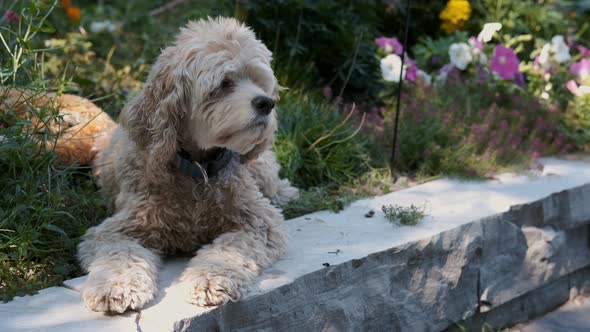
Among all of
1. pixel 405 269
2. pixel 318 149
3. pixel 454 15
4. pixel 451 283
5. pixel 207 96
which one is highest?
pixel 454 15

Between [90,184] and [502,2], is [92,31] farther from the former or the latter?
[502,2]

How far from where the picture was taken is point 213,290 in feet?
10.7

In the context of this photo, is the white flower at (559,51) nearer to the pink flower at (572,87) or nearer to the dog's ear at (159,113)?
the pink flower at (572,87)

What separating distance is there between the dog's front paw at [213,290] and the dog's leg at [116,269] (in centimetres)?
19

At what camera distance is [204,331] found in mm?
3248

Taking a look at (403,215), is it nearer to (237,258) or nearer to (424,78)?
(237,258)

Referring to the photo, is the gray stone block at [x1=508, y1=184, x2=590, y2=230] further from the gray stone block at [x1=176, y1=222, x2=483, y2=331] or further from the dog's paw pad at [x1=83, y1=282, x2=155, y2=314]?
the dog's paw pad at [x1=83, y1=282, x2=155, y2=314]

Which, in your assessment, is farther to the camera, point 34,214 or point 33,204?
point 33,204

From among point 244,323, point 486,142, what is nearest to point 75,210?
point 244,323

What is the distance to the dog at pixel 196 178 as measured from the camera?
11.2 ft

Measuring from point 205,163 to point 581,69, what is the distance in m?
4.42

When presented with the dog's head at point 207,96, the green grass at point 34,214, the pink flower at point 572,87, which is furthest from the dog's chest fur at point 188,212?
the pink flower at point 572,87

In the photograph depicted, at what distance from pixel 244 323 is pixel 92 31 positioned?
16.2ft

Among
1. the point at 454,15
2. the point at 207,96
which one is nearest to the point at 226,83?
the point at 207,96
